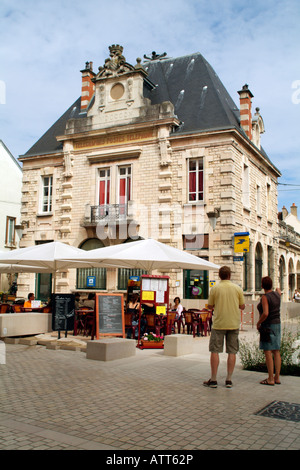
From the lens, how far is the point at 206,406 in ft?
19.4

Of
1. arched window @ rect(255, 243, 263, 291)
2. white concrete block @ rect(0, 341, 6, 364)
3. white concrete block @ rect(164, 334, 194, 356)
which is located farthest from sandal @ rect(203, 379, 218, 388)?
Result: arched window @ rect(255, 243, 263, 291)

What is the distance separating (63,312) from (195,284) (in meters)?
8.63

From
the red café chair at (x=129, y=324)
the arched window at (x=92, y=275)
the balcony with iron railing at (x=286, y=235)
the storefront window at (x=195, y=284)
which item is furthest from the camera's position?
the balcony with iron railing at (x=286, y=235)

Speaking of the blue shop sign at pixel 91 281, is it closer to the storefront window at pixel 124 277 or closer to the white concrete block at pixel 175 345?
the storefront window at pixel 124 277

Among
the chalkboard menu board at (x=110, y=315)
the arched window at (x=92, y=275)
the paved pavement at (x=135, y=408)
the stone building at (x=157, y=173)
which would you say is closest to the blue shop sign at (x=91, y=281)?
the arched window at (x=92, y=275)

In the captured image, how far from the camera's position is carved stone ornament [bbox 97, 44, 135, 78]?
22812mm

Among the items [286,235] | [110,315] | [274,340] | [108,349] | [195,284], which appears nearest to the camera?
[274,340]

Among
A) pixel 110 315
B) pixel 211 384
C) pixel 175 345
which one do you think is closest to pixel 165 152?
pixel 110 315

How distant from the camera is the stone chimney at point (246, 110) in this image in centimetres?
2238

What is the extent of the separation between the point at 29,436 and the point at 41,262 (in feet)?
31.2

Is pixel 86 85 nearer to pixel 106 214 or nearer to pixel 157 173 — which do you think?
pixel 157 173

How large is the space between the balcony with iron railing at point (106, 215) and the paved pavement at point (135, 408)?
12.7 m

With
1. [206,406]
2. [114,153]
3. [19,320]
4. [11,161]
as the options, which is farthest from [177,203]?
[11,161]

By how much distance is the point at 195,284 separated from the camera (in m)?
20.0
